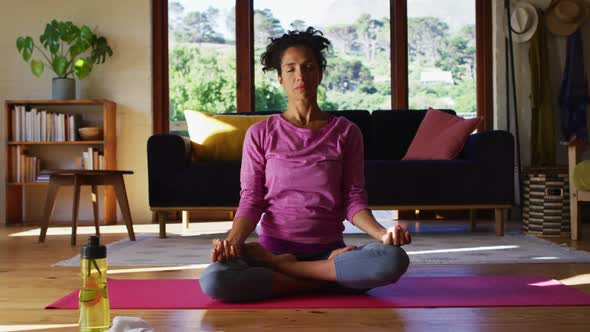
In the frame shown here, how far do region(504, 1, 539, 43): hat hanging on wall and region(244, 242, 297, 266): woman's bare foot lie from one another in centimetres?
391

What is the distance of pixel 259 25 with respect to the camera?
593 centimetres

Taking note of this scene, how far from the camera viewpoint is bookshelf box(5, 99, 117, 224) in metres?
5.48

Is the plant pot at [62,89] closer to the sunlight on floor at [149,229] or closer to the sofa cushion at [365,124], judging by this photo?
the sunlight on floor at [149,229]

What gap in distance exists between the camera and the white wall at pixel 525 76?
554 cm

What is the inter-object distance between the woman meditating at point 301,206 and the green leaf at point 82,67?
3.61 meters

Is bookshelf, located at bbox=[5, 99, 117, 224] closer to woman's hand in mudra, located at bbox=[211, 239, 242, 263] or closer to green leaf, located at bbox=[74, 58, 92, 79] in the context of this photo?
green leaf, located at bbox=[74, 58, 92, 79]

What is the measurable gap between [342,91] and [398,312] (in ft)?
13.7

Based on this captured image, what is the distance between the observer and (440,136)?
4527 millimetres

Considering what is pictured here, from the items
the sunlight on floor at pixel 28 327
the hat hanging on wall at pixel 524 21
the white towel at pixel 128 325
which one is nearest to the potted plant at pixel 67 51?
the hat hanging on wall at pixel 524 21

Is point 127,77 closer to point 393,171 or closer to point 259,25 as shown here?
point 259,25

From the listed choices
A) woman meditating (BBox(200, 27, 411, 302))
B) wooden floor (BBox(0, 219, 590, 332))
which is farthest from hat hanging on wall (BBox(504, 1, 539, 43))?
woman meditating (BBox(200, 27, 411, 302))

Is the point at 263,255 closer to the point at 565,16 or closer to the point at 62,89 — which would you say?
the point at 62,89

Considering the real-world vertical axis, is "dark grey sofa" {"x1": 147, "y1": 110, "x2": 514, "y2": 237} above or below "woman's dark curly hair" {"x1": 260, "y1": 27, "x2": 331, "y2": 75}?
below

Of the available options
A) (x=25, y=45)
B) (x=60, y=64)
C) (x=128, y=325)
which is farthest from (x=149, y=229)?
(x=128, y=325)
